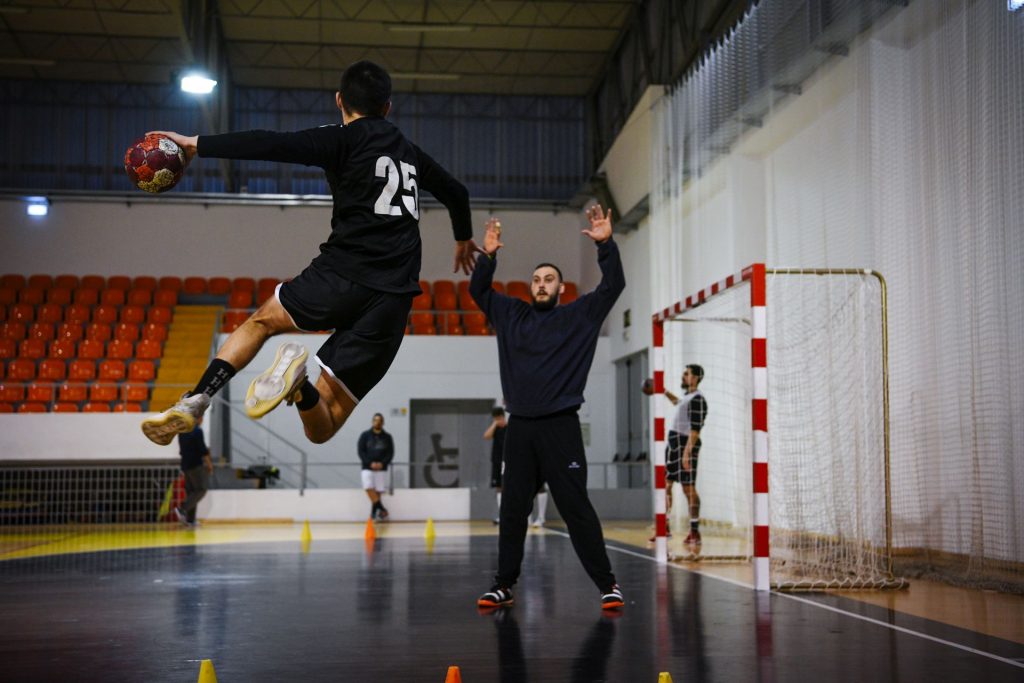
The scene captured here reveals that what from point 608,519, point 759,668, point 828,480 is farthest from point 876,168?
point 608,519

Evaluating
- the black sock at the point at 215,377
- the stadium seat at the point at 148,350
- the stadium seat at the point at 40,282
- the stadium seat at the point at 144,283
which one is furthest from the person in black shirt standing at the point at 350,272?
the stadium seat at the point at 40,282

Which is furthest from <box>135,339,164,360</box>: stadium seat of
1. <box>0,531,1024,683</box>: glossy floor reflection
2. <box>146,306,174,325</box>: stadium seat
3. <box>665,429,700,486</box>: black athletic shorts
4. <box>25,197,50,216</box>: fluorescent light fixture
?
<box>665,429,700,486</box>: black athletic shorts

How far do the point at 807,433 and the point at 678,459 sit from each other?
1408 mm

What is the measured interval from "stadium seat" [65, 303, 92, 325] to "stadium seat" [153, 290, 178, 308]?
158 centimetres

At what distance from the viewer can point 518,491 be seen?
6.62 metres

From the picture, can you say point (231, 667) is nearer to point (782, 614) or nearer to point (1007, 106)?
point (782, 614)

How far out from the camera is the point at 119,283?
83.0 ft

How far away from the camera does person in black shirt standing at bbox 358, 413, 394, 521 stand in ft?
64.4

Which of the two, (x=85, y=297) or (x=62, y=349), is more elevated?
(x=85, y=297)

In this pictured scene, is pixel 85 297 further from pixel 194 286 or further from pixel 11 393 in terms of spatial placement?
pixel 11 393

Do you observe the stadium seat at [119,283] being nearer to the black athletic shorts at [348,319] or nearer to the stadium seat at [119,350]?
the stadium seat at [119,350]

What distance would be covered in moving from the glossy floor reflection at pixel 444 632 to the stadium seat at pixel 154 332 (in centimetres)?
1437

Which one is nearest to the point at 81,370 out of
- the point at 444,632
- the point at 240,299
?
the point at 240,299

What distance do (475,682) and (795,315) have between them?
27.7ft
